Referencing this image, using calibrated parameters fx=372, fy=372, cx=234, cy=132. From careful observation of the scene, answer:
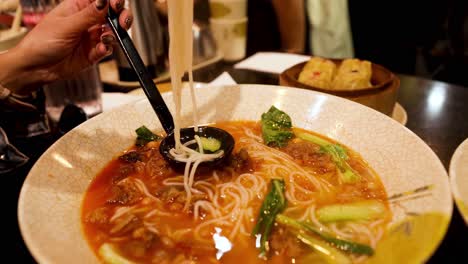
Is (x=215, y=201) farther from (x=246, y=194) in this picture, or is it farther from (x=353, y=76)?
(x=353, y=76)

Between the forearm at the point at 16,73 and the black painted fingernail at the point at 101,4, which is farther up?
the black painted fingernail at the point at 101,4

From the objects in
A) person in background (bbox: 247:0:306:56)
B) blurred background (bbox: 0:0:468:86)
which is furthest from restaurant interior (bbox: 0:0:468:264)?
person in background (bbox: 247:0:306:56)

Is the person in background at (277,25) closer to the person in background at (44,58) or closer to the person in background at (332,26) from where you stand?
the person in background at (332,26)

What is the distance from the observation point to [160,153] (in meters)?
1.97

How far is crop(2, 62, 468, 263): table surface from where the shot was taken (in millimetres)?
1642

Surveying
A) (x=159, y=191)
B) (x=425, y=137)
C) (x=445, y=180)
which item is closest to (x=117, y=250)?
(x=159, y=191)

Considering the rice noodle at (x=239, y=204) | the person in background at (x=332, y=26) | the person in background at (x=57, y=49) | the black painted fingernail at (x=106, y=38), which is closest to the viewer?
the rice noodle at (x=239, y=204)

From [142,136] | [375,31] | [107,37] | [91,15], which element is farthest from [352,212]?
[375,31]

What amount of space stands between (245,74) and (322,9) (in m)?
3.13

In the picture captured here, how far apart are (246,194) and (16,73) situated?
1916 mm

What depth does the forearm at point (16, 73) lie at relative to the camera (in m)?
Result: 2.52

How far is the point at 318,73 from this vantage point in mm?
2584

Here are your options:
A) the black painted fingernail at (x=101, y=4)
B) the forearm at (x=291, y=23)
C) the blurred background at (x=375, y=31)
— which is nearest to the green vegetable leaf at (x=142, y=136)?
the black painted fingernail at (x=101, y=4)

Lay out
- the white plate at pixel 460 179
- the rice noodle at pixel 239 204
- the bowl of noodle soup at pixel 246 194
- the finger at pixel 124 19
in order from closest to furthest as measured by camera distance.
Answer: the white plate at pixel 460 179 → the bowl of noodle soup at pixel 246 194 → the rice noodle at pixel 239 204 → the finger at pixel 124 19
